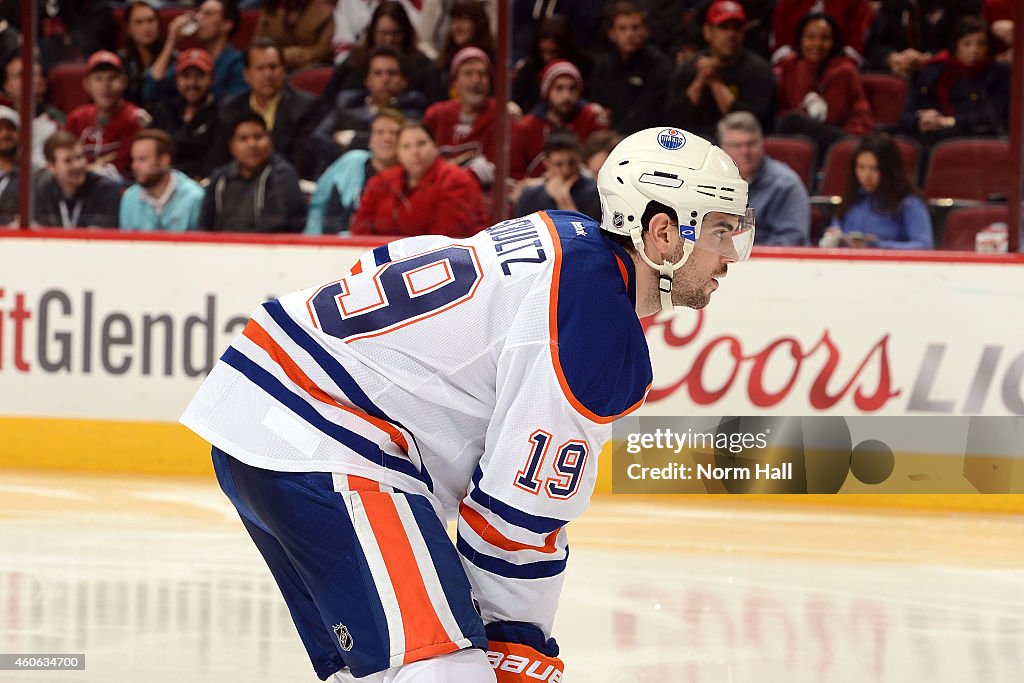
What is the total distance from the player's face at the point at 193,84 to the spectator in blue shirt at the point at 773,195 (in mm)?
2413

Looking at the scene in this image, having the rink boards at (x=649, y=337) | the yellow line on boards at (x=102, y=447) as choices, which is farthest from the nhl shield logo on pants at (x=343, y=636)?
the yellow line on boards at (x=102, y=447)

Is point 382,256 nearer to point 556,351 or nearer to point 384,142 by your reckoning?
point 556,351

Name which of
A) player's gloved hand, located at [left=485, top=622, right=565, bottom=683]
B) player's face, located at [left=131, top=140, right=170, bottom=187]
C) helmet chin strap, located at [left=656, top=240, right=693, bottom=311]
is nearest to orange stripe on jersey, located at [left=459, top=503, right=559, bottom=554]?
player's gloved hand, located at [left=485, top=622, right=565, bottom=683]

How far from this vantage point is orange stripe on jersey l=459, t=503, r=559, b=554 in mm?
2086

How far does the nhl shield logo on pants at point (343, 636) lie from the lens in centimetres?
205

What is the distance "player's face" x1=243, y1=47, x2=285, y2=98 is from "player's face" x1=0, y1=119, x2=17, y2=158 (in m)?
1.06

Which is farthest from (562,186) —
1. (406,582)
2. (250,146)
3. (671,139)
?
(406,582)

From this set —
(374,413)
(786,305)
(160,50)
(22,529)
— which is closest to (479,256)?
(374,413)

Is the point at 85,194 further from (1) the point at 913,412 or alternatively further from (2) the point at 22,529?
(1) the point at 913,412

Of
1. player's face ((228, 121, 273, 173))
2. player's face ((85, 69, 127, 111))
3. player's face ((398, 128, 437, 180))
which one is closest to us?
player's face ((398, 128, 437, 180))

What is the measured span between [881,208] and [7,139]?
383 centimetres

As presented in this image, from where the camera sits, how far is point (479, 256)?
2105 mm

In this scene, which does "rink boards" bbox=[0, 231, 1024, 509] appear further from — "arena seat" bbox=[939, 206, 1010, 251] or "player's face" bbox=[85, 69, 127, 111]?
"player's face" bbox=[85, 69, 127, 111]

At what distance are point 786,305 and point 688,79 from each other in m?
1.10
